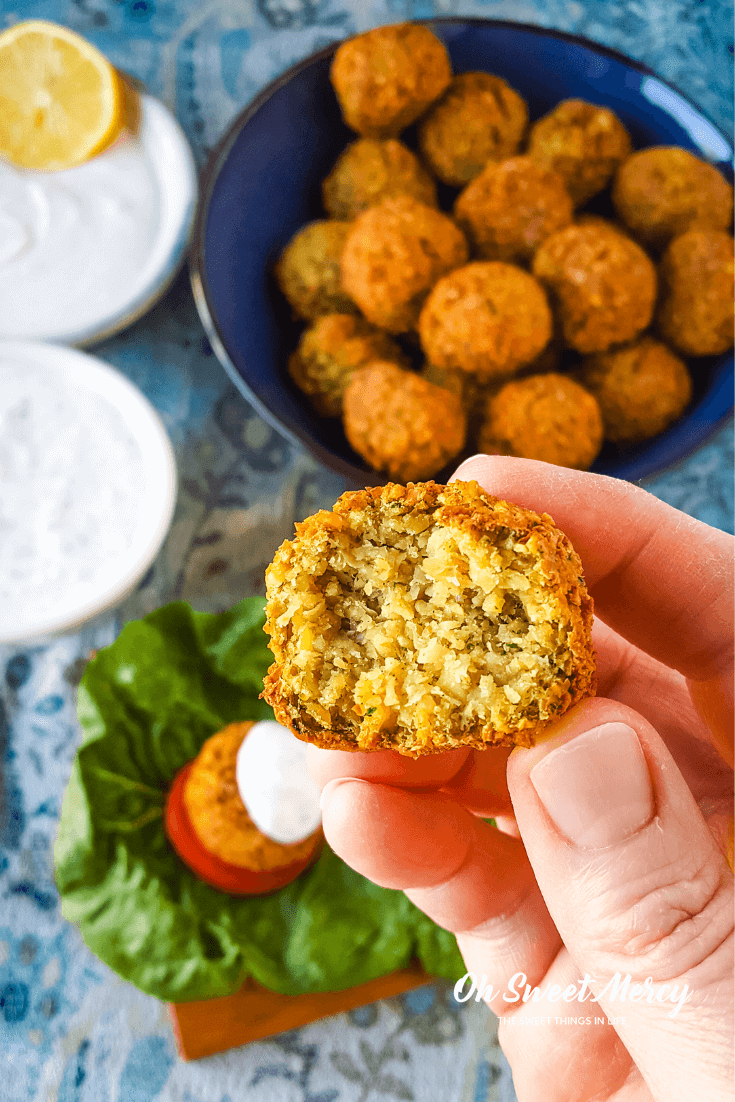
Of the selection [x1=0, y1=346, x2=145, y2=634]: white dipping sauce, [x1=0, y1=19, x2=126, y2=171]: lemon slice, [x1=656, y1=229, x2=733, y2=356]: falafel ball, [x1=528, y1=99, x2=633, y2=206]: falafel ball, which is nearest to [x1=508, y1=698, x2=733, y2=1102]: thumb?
[x1=656, y1=229, x2=733, y2=356]: falafel ball

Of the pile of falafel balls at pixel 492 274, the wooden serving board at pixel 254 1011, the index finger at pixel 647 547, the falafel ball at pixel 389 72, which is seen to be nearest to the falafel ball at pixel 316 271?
the pile of falafel balls at pixel 492 274

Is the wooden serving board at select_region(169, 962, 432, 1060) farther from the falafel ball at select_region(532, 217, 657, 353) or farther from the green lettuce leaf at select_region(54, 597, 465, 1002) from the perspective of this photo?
the falafel ball at select_region(532, 217, 657, 353)

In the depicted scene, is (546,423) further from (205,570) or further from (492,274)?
(205,570)

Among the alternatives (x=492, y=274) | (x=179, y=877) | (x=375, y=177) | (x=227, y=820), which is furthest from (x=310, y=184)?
(x=179, y=877)

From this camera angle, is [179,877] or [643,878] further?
[179,877]

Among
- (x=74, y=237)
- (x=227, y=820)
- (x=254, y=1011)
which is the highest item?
(x=74, y=237)

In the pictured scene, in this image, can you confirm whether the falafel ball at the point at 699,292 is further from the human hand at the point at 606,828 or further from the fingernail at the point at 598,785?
the fingernail at the point at 598,785

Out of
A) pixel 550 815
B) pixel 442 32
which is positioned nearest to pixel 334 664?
pixel 550 815
